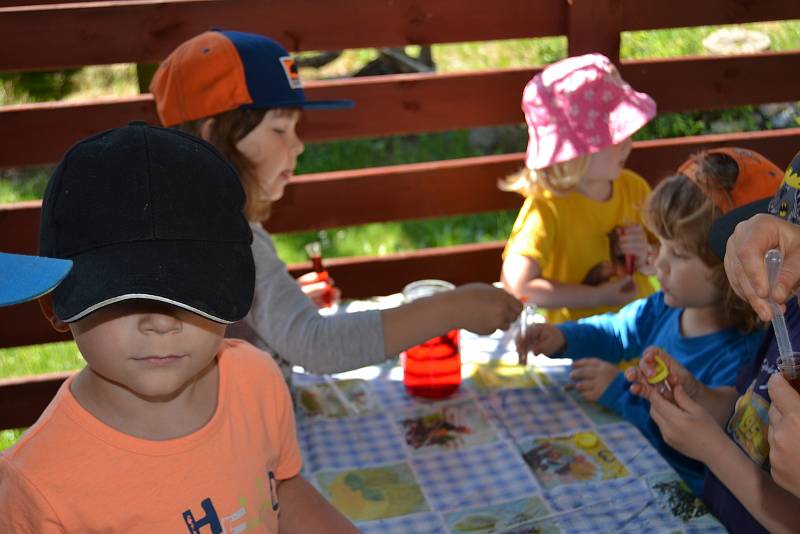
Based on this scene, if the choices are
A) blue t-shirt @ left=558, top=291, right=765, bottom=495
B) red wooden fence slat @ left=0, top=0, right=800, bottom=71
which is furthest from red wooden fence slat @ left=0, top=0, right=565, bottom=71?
blue t-shirt @ left=558, top=291, right=765, bottom=495

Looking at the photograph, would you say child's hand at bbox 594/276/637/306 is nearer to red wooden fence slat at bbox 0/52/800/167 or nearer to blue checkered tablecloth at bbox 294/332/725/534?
blue checkered tablecloth at bbox 294/332/725/534

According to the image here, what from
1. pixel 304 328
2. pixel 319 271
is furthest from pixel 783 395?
pixel 319 271

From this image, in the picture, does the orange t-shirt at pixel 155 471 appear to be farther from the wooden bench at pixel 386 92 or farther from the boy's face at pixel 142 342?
the wooden bench at pixel 386 92

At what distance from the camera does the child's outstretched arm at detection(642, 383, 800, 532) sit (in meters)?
1.59

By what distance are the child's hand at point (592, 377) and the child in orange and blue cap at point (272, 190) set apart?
0.77 feet

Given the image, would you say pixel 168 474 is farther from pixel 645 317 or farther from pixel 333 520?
pixel 645 317

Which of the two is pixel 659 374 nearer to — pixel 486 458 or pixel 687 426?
pixel 687 426

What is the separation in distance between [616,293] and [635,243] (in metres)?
0.17

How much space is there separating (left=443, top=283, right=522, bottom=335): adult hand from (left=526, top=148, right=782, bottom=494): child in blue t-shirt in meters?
0.27

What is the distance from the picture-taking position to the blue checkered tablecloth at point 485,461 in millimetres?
1799

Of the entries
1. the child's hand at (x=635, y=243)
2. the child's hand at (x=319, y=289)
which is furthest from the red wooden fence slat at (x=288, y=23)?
the child's hand at (x=319, y=289)


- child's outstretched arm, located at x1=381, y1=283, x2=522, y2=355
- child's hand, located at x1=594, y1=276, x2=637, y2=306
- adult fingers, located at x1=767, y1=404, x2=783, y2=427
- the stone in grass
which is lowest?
the stone in grass

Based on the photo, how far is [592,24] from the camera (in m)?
3.54

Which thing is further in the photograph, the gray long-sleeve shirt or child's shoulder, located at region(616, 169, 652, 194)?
child's shoulder, located at region(616, 169, 652, 194)
